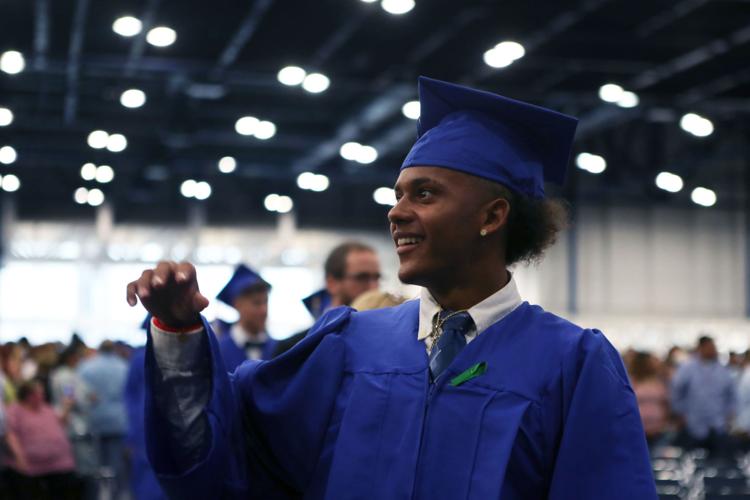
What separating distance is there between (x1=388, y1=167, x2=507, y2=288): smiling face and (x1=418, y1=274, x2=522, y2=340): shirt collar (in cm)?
5

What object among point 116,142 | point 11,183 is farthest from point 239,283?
point 11,183

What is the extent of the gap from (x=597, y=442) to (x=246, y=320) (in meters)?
4.23

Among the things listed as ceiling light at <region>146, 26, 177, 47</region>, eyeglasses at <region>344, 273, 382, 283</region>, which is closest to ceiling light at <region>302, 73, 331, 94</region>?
ceiling light at <region>146, 26, 177, 47</region>

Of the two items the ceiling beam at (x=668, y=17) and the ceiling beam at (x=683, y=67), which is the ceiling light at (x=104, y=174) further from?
the ceiling beam at (x=668, y=17)

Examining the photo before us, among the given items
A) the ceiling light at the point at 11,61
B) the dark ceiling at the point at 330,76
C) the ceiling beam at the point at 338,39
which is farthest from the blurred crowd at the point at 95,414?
the ceiling beam at the point at 338,39

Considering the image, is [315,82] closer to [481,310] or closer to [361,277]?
[361,277]

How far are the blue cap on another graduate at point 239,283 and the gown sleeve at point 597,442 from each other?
435 centimetres

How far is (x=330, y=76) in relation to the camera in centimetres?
1514

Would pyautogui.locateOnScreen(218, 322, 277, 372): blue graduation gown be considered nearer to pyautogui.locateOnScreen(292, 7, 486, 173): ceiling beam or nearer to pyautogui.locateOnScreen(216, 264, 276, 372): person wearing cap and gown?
pyautogui.locateOnScreen(216, 264, 276, 372): person wearing cap and gown

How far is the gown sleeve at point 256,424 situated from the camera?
7.23 feet

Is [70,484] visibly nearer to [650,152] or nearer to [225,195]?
[650,152]

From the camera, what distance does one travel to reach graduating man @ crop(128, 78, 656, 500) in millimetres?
2156

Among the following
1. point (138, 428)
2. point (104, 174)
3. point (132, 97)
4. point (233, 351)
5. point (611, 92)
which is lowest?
point (138, 428)

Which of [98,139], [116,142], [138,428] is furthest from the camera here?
[116,142]
